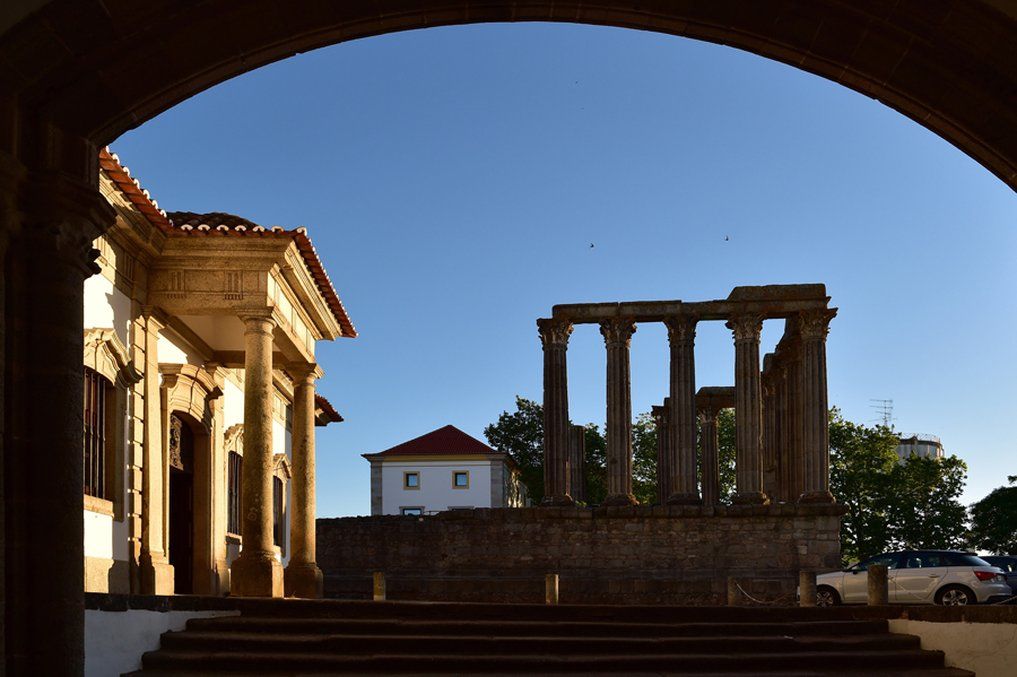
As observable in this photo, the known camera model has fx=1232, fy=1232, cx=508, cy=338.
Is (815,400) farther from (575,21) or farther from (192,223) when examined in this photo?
(575,21)

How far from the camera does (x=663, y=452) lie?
42.4 meters

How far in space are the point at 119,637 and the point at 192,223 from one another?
23.8 feet

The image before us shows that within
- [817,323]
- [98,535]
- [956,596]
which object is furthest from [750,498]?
[98,535]

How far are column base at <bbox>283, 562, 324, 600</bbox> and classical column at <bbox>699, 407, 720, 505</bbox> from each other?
69.4 ft

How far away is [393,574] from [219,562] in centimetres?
1289

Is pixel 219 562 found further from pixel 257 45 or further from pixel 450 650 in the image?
pixel 257 45

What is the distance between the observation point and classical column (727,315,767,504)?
3441 centimetres

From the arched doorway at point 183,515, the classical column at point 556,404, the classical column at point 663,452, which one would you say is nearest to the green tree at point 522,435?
the classical column at point 663,452

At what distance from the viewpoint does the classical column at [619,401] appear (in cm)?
3497

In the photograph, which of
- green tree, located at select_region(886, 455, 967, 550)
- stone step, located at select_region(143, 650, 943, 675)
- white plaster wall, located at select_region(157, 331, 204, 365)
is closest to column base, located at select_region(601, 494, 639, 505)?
white plaster wall, located at select_region(157, 331, 204, 365)

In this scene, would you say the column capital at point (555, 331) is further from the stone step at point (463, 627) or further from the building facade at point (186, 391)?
the stone step at point (463, 627)

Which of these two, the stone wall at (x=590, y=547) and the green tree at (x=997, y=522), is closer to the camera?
the stone wall at (x=590, y=547)

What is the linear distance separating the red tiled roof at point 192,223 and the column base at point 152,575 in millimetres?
4313

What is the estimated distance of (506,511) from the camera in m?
33.5
